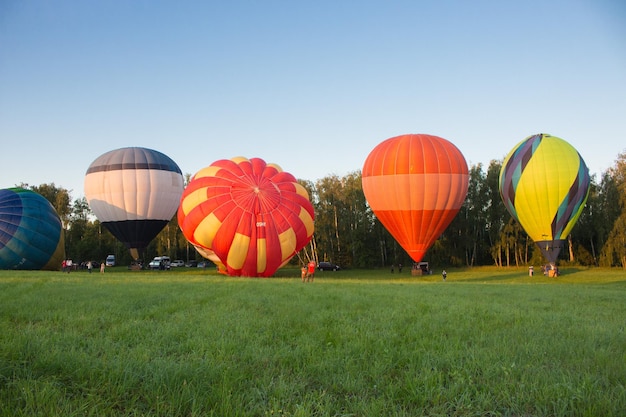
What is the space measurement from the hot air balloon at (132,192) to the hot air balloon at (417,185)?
1256 cm

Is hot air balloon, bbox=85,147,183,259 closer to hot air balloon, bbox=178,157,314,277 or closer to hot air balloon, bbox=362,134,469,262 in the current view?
hot air balloon, bbox=178,157,314,277

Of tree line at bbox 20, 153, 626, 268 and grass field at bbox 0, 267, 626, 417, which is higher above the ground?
tree line at bbox 20, 153, 626, 268

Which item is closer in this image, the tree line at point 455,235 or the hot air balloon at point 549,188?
the hot air balloon at point 549,188

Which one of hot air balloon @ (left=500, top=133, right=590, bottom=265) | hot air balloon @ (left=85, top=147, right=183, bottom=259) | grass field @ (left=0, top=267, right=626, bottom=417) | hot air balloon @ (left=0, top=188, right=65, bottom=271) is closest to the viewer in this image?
grass field @ (left=0, top=267, right=626, bottom=417)

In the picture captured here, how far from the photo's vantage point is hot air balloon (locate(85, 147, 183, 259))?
89.6 ft

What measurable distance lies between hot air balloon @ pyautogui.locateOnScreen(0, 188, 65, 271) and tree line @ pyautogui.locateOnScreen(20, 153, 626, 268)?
1765cm

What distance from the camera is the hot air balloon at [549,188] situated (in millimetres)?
24641

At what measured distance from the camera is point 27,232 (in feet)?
76.5

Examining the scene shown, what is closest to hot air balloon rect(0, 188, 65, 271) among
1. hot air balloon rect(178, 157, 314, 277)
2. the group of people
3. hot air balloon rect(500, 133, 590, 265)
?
hot air balloon rect(178, 157, 314, 277)

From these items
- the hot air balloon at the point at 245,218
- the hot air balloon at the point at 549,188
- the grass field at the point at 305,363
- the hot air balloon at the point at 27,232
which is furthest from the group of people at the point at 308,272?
the hot air balloon at the point at 27,232

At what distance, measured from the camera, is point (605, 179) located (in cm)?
3459

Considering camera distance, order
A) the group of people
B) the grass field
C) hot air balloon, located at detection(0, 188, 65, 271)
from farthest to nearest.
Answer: hot air balloon, located at detection(0, 188, 65, 271)
the group of people
the grass field

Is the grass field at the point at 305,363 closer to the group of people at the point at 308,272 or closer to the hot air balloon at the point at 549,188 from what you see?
the group of people at the point at 308,272

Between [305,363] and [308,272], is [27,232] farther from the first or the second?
[305,363]
